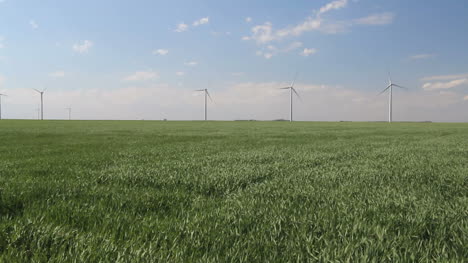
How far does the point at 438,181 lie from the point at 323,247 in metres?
4.06

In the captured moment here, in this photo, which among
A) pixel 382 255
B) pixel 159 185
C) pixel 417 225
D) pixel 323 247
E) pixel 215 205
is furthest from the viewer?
pixel 159 185

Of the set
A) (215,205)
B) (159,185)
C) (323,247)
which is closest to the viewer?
(323,247)

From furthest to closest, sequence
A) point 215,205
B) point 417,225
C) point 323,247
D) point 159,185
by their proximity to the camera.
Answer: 1. point 159,185
2. point 215,205
3. point 417,225
4. point 323,247

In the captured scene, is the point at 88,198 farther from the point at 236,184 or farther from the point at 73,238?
the point at 236,184

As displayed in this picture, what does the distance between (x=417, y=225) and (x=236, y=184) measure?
2.90 m

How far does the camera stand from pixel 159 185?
5.30 meters

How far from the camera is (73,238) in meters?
2.68

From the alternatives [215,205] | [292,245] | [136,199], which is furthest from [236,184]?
[292,245]

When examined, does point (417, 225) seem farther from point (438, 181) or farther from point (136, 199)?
point (136, 199)

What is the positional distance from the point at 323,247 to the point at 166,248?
4.51 feet

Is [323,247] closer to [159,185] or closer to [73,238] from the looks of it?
[73,238]

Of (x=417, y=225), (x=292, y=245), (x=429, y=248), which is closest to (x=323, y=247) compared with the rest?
(x=292, y=245)

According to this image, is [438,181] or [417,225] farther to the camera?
[438,181]

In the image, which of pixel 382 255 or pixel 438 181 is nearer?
pixel 382 255
